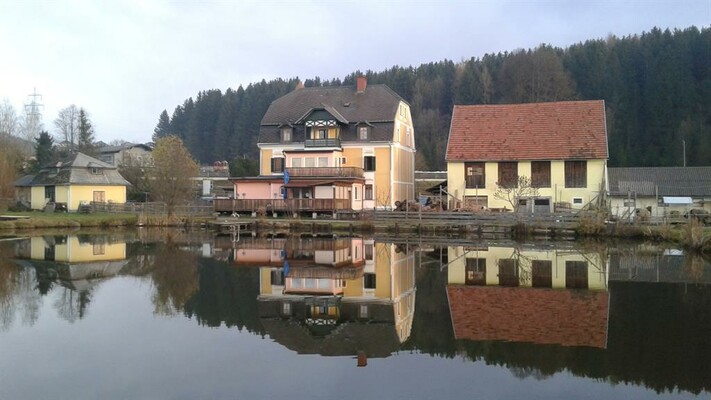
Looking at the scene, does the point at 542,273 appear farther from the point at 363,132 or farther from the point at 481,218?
the point at 363,132

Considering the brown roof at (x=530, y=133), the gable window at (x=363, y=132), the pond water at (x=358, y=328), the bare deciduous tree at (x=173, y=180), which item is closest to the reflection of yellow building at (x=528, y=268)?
the pond water at (x=358, y=328)

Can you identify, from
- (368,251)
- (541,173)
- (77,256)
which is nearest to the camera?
(77,256)

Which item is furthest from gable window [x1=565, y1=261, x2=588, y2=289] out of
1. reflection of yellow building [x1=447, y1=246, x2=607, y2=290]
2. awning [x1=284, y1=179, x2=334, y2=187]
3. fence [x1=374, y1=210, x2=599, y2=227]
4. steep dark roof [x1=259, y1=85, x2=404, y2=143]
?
steep dark roof [x1=259, y1=85, x2=404, y2=143]

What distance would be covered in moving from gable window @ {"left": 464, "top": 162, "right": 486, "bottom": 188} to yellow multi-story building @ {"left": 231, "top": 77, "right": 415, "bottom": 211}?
6411mm

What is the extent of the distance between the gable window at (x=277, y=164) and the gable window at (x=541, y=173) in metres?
19.4

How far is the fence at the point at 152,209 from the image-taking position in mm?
44356

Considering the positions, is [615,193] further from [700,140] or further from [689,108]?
[689,108]

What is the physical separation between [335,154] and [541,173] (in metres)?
15.2

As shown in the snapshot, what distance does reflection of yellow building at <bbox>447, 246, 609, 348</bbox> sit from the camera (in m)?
11.4

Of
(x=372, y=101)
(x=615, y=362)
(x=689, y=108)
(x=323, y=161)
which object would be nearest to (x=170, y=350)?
(x=615, y=362)

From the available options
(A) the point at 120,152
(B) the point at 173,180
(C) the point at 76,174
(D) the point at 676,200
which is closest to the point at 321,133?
(B) the point at 173,180

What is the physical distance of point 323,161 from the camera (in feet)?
151

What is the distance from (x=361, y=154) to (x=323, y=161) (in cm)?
316

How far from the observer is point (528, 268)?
796 inches
